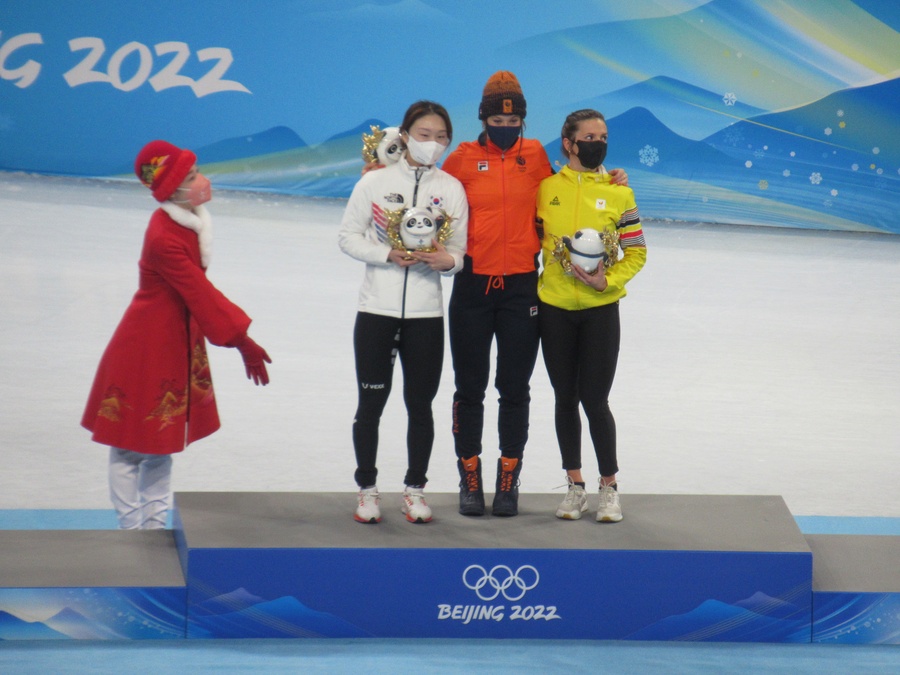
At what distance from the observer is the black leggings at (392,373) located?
3.53 meters

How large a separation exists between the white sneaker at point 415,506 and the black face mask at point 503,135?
1.12 meters

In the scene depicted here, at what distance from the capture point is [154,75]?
46.3 ft

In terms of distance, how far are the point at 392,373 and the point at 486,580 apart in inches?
27.3

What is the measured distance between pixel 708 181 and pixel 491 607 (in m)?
11.5

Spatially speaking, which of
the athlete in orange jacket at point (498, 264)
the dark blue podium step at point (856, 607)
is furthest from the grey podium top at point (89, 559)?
the dark blue podium step at point (856, 607)

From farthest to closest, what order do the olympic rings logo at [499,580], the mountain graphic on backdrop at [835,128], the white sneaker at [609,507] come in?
the mountain graphic on backdrop at [835,128] < the white sneaker at [609,507] < the olympic rings logo at [499,580]

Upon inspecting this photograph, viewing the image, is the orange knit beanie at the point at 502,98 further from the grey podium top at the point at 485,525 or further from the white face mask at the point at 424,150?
the grey podium top at the point at 485,525

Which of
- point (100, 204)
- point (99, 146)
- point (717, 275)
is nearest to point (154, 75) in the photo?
point (99, 146)

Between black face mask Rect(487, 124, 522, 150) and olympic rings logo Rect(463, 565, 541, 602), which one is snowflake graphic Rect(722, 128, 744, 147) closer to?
black face mask Rect(487, 124, 522, 150)

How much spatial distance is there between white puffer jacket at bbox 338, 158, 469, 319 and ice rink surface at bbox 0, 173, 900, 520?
71 centimetres

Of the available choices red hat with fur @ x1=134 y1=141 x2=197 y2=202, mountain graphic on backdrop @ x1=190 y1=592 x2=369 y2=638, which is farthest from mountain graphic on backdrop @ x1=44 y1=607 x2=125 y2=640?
red hat with fur @ x1=134 y1=141 x2=197 y2=202

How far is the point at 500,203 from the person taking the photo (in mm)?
3598

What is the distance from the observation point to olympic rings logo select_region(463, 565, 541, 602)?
11.2 feet

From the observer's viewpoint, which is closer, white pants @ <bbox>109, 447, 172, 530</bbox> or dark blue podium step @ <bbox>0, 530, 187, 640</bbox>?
dark blue podium step @ <bbox>0, 530, 187, 640</bbox>
